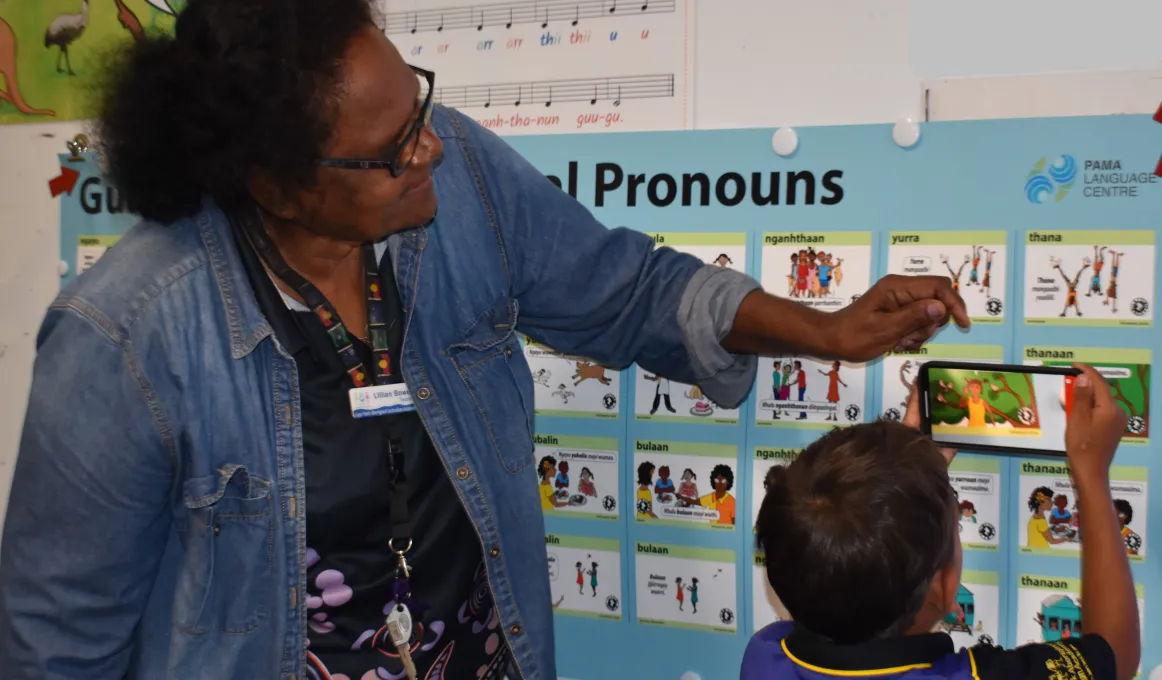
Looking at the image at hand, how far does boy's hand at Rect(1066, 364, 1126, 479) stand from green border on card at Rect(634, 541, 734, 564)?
0.45 meters

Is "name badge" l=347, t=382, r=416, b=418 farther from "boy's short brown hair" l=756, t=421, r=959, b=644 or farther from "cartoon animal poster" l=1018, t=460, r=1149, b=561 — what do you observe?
"cartoon animal poster" l=1018, t=460, r=1149, b=561

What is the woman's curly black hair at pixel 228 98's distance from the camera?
0.88 m

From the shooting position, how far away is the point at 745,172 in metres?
1.20

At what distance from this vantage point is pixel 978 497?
110 cm

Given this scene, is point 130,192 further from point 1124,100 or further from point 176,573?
point 1124,100

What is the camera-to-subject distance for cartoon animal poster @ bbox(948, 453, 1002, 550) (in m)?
1.09

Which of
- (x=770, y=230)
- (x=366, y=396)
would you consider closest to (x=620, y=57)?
(x=770, y=230)

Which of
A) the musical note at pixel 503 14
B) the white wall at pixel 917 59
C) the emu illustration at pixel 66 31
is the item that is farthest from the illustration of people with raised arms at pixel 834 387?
the emu illustration at pixel 66 31

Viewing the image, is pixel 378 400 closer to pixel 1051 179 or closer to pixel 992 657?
pixel 992 657

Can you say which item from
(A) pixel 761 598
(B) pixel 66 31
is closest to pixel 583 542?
(A) pixel 761 598

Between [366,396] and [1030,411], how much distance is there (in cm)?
75

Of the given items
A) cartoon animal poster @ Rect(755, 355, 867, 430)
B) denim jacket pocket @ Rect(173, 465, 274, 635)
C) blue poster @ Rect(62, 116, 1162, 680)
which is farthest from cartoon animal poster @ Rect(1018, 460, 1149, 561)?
denim jacket pocket @ Rect(173, 465, 274, 635)

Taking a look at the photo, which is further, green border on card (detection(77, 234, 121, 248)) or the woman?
green border on card (detection(77, 234, 121, 248))

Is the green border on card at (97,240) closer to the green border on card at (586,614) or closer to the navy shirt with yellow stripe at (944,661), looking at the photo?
the green border on card at (586,614)
